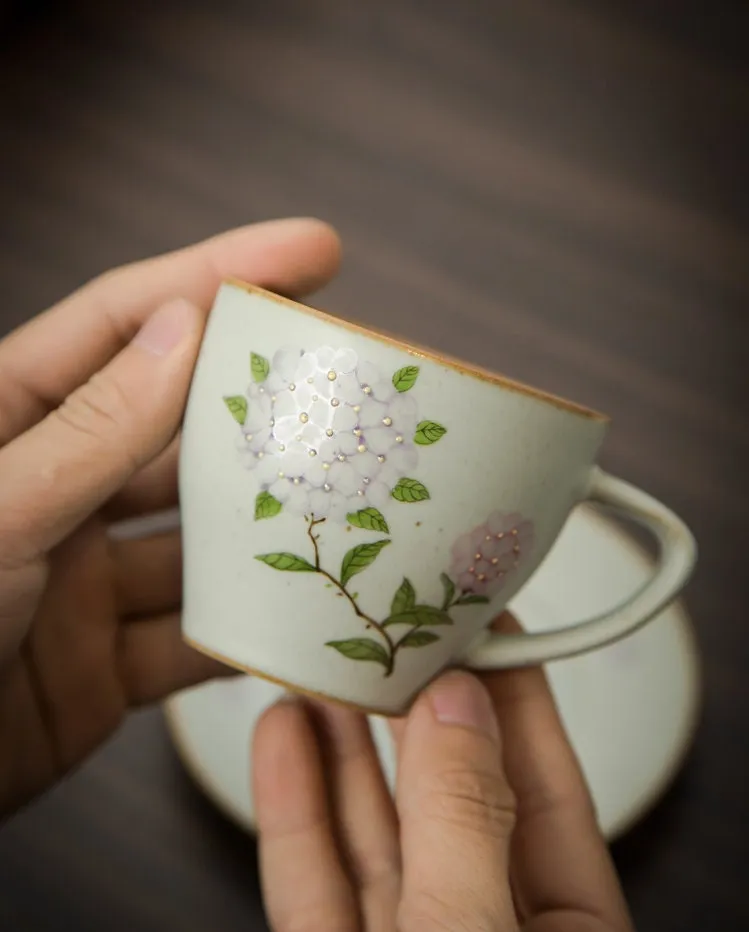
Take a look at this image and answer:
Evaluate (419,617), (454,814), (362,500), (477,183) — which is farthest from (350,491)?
(477,183)

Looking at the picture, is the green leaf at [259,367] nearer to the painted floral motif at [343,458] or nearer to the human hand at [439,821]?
the painted floral motif at [343,458]

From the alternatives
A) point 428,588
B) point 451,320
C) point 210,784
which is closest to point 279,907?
point 210,784

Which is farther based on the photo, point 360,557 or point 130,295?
point 130,295

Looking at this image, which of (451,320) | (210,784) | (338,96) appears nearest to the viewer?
(210,784)

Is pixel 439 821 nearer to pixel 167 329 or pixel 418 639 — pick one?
pixel 418 639

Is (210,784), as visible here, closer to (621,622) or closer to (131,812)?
(131,812)

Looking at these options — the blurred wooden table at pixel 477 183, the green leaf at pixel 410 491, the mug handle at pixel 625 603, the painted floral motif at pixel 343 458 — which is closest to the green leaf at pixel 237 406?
the painted floral motif at pixel 343 458
